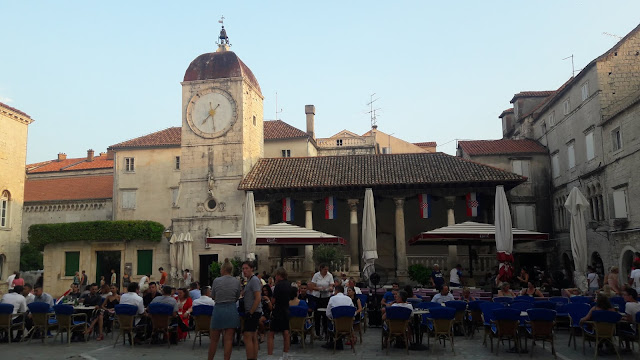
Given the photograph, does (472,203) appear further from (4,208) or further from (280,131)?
(4,208)

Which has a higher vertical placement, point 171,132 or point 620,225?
point 171,132

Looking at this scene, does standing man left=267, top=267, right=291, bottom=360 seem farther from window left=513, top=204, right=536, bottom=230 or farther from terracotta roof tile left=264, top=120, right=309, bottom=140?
terracotta roof tile left=264, top=120, right=309, bottom=140

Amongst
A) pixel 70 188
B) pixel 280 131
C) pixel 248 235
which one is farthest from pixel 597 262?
pixel 70 188

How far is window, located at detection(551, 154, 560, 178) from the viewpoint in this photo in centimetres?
3097

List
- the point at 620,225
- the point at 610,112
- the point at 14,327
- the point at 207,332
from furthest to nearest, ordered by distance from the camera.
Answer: the point at 610,112, the point at 620,225, the point at 14,327, the point at 207,332

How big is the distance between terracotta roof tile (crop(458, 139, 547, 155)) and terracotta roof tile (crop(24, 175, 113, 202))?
2489 centimetres

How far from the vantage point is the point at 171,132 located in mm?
38281

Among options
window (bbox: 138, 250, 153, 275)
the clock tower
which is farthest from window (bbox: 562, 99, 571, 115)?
window (bbox: 138, 250, 153, 275)

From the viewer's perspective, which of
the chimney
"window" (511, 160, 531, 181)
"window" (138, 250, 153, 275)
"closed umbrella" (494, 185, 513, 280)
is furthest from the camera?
the chimney

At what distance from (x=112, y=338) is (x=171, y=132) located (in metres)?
26.0

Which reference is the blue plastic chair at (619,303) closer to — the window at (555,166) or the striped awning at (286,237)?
the striped awning at (286,237)

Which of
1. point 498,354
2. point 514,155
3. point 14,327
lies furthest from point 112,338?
point 514,155

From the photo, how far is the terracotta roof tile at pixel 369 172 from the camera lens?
88.3ft

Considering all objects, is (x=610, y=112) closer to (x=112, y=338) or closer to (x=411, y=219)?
(x=411, y=219)
